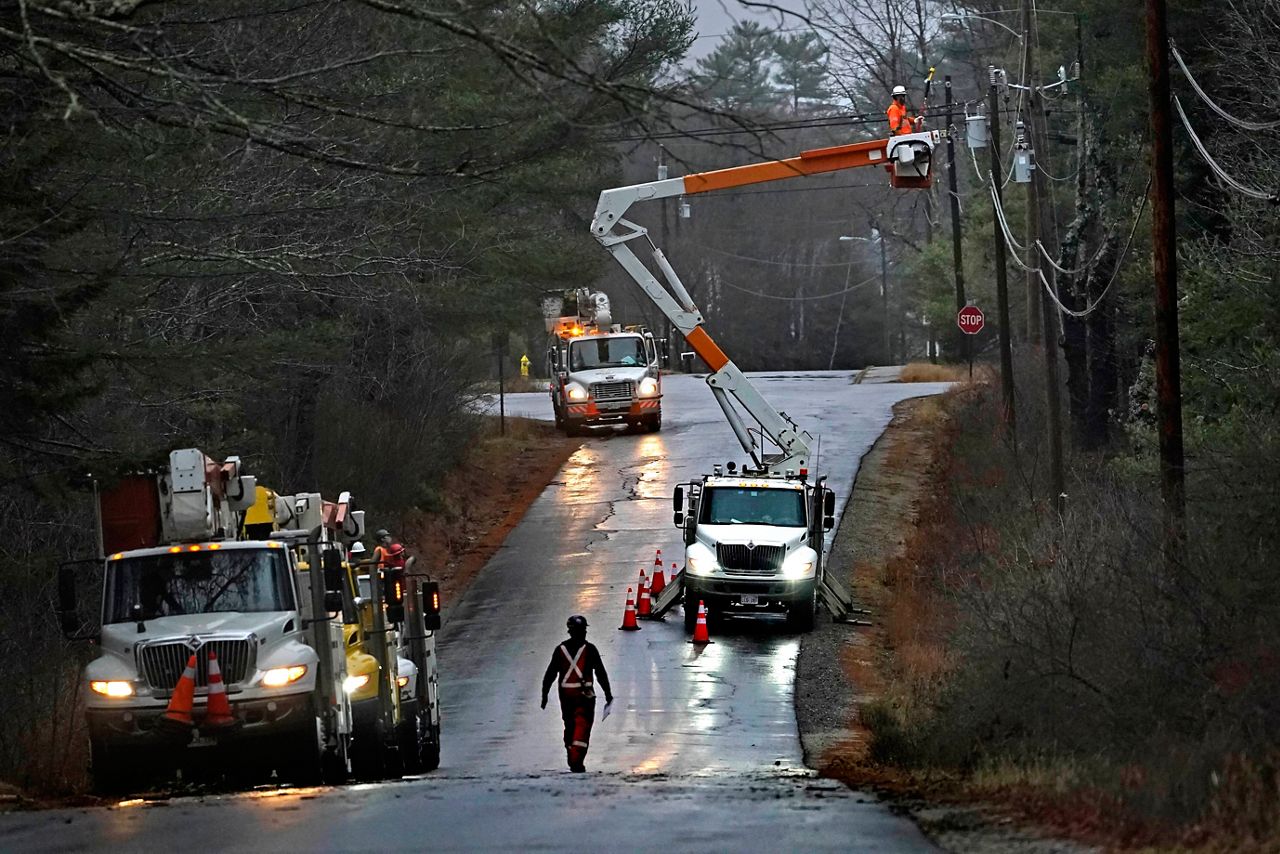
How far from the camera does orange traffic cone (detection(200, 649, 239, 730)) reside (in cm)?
1539

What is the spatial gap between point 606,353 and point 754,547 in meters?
21.1

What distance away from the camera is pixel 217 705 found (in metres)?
15.4

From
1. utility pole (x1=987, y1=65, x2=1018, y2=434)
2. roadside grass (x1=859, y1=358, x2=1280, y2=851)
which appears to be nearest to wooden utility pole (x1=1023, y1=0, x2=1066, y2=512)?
utility pole (x1=987, y1=65, x2=1018, y2=434)

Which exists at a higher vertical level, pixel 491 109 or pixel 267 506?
pixel 491 109

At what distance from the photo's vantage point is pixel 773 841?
35.5 feet

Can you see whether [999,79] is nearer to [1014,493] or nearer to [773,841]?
Answer: [1014,493]

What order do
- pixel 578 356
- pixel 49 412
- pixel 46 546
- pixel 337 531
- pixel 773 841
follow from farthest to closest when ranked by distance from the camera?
pixel 578 356
pixel 46 546
pixel 337 531
pixel 49 412
pixel 773 841

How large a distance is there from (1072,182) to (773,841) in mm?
40324

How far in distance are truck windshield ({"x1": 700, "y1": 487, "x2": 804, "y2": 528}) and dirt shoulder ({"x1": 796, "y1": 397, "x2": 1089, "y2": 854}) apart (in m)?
1.81

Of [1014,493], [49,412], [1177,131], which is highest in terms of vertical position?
[1177,131]

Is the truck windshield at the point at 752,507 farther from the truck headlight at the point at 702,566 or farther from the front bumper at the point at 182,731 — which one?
the front bumper at the point at 182,731

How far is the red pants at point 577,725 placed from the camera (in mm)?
17062

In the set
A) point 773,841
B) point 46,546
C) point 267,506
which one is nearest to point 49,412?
point 267,506

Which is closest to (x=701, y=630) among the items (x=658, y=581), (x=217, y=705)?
(x=658, y=581)
